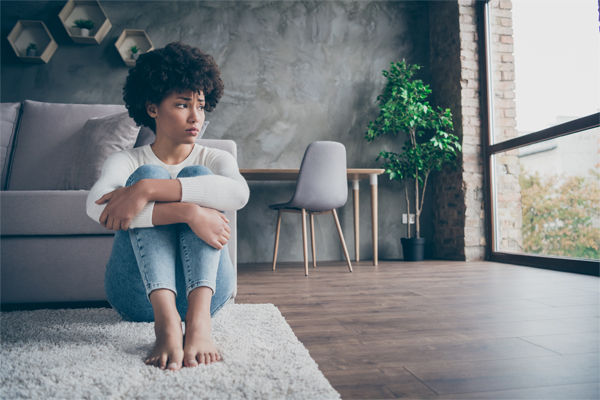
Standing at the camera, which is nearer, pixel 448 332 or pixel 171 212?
pixel 171 212

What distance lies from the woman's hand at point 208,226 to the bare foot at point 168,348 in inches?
7.6

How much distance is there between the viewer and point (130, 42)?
11.1 feet

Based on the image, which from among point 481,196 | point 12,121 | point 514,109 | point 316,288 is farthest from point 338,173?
point 12,121

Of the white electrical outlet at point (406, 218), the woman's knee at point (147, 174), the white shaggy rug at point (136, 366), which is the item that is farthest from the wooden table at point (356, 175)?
the woman's knee at point (147, 174)

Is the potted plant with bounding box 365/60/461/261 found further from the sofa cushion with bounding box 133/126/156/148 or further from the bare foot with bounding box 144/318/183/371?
the bare foot with bounding box 144/318/183/371

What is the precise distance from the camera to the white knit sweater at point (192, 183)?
917 mm

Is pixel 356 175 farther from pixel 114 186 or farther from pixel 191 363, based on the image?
pixel 191 363

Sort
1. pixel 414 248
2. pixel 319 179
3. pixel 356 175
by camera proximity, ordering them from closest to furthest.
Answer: pixel 319 179
pixel 356 175
pixel 414 248

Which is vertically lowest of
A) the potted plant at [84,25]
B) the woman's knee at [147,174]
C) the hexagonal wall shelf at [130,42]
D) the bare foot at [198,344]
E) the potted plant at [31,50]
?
the bare foot at [198,344]

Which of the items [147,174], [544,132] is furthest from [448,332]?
[544,132]

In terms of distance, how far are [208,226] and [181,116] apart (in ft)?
1.14

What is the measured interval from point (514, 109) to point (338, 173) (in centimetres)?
164

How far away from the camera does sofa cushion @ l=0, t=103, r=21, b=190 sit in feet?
6.87

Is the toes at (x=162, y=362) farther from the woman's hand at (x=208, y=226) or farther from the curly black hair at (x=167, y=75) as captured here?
the curly black hair at (x=167, y=75)
